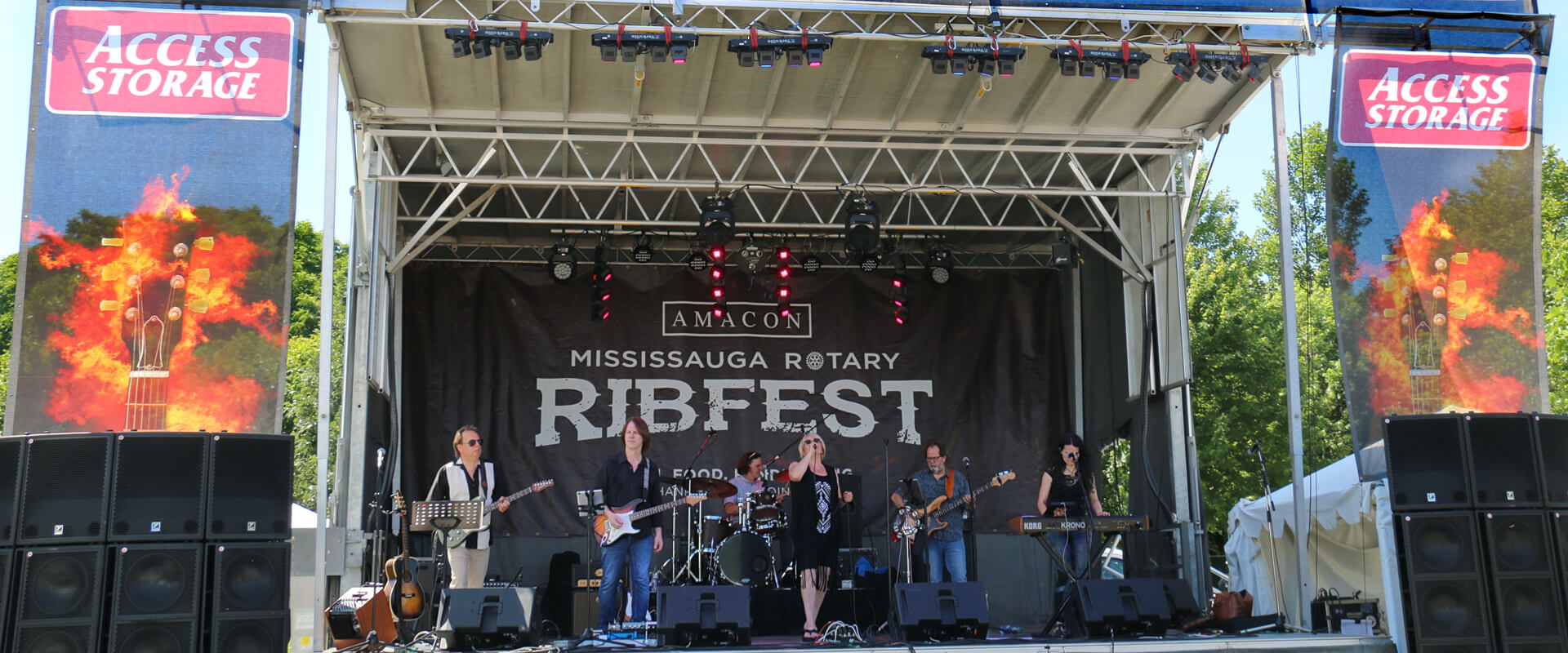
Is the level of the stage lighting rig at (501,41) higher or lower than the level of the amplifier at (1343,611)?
higher

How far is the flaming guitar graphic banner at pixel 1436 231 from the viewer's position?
756 cm

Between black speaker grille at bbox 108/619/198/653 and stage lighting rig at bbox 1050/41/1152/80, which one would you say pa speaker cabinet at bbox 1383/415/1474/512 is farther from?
black speaker grille at bbox 108/619/198/653

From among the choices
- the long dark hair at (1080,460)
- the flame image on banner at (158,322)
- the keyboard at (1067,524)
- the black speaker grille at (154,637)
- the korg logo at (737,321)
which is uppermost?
the korg logo at (737,321)

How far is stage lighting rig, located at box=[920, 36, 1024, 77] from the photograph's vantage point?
313 inches

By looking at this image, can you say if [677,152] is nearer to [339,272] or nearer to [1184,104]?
[1184,104]

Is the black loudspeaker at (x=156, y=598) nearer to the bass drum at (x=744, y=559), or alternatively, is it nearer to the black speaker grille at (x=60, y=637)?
the black speaker grille at (x=60, y=637)

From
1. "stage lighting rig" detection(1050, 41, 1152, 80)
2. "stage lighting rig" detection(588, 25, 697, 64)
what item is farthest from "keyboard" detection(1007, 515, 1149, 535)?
"stage lighting rig" detection(588, 25, 697, 64)

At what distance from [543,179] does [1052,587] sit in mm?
6816

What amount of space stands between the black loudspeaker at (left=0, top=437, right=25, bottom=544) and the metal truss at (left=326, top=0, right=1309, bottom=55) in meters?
3.31

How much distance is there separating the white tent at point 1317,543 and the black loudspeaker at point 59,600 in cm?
731

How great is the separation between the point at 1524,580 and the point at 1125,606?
2.23 meters

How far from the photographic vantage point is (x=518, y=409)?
A: 12.5 metres

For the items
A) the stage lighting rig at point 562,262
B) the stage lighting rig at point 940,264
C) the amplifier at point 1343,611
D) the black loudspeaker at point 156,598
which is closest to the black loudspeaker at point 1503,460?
the amplifier at point 1343,611

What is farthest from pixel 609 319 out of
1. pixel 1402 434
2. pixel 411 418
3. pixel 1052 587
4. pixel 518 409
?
pixel 1402 434
